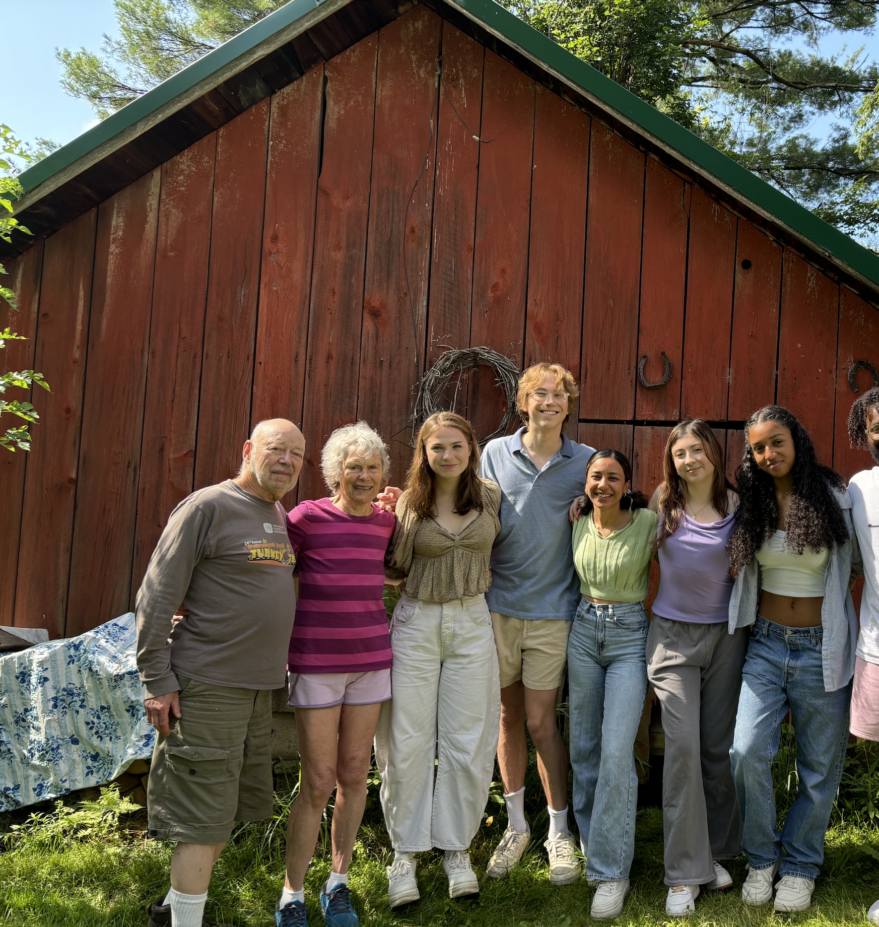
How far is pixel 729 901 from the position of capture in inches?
116

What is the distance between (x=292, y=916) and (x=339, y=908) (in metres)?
0.17

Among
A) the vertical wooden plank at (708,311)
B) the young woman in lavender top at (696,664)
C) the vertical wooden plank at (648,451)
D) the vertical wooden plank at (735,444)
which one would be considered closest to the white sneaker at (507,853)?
the young woman in lavender top at (696,664)

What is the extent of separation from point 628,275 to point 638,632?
1994 mm

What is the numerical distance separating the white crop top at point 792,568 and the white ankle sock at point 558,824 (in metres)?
1.26

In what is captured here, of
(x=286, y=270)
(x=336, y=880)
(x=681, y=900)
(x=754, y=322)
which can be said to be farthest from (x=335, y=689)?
(x=754, y=322)

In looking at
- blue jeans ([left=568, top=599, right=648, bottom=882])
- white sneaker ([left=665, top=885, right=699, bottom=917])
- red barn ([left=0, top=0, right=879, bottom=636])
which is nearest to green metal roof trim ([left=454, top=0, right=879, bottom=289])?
red barn ([left=0, top=0, right=879, bottom=636])

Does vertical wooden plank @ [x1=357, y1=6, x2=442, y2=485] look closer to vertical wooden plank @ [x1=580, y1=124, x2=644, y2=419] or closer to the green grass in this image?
vertical wooden plank @ [x1=580, y1=124, x2=644, y2=419]

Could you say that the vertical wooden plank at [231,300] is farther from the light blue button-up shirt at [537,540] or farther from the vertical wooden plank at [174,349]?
the light blue button-up shirt at [537,540]

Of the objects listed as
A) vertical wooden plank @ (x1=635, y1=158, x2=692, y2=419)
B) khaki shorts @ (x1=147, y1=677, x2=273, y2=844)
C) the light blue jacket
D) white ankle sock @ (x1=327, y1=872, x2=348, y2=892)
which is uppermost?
vertical wooden plank @ (x1=635, y1=158, x2=692, y2=419)

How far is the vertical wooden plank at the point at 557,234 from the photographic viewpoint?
4199 millimetres

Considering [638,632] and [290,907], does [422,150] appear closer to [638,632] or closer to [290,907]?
[638,632]

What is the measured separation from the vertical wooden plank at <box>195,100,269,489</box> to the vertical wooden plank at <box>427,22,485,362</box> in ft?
3.22

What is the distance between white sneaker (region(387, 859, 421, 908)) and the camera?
299cm

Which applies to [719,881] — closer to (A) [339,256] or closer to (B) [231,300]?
(A) [339,256]
